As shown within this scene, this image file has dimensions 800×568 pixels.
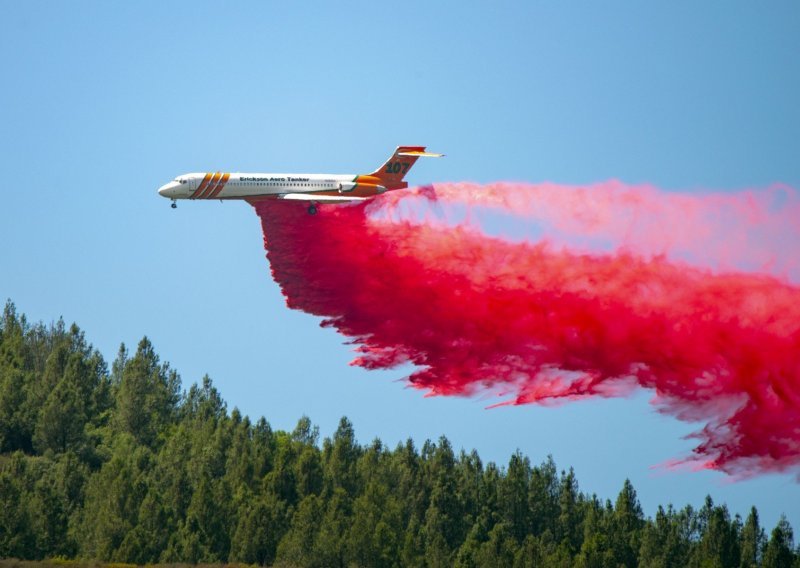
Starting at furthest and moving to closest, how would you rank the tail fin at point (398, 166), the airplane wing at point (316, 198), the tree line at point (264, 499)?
the tree line at point (264, 499)
the tail fin at point (398, 166)
the airplane wing at point (316, 198)

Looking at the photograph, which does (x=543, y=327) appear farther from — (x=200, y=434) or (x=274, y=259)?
(x=200, y=434)

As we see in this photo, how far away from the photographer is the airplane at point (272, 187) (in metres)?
67.2

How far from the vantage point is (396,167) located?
6981 cm

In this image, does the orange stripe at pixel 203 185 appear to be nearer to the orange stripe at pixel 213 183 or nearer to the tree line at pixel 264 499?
the orange stripe at pixel 213 183

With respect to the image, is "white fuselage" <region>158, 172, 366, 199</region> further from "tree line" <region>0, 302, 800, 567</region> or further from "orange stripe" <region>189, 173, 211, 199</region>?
"tree line" <region>0, 302, 800, 567</region>

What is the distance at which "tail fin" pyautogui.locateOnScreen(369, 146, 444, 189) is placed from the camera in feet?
228

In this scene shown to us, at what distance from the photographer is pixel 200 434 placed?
113m

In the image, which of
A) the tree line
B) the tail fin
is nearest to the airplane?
the tail fin

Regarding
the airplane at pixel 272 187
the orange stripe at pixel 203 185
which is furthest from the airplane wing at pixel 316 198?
the orange stripe at pixel 203 185

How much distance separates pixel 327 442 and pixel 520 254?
50.7m

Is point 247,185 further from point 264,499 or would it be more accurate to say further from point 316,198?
point 264,499

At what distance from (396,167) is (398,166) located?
0.12 meters

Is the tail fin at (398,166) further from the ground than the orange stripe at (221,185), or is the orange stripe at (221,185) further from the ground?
the tail fin at (398,166)

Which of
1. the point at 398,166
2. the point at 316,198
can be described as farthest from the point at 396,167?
the point at 316,198
